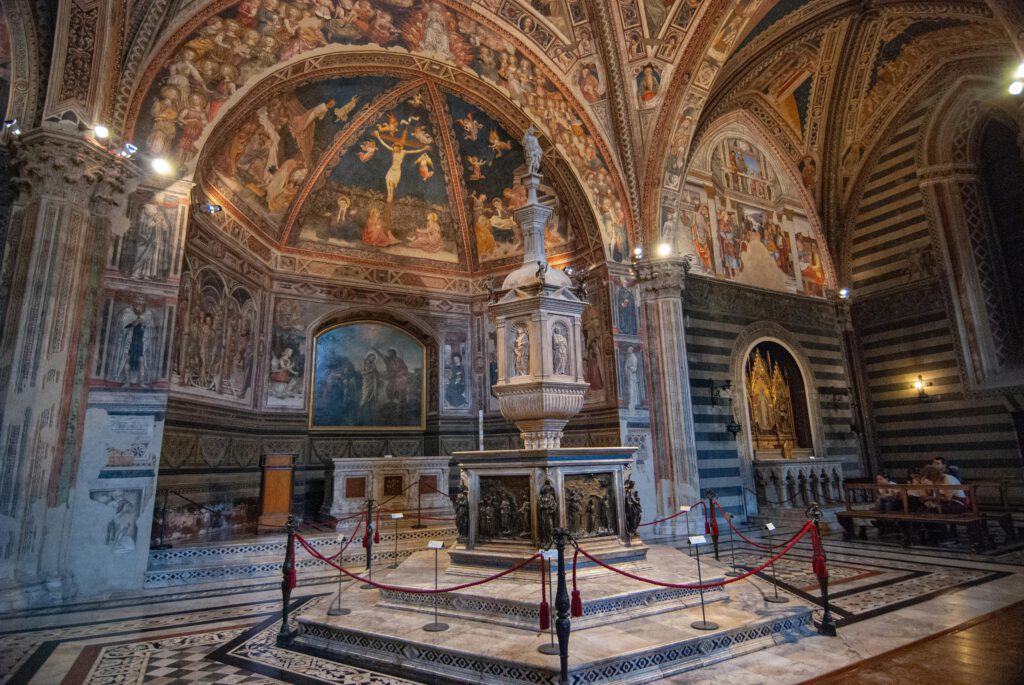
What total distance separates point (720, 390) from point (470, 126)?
9.26 meters

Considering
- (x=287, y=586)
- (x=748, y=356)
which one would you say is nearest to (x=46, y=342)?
(x=287, y=586)

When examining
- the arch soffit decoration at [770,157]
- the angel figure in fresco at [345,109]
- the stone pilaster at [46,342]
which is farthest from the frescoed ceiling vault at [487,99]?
the stone pilaster at [46,342]

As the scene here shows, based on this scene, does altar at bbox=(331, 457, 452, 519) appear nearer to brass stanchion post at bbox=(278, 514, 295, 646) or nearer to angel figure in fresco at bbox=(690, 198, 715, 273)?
brass stanchion post at bbox=(278, 514, 295, 646)

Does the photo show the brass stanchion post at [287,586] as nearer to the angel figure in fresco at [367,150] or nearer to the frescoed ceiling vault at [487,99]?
the frescoed ceiling vault at [487,99]

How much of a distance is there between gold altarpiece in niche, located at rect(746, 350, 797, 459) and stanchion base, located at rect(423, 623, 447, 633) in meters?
11.8

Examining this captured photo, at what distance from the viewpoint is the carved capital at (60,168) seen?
8195mm

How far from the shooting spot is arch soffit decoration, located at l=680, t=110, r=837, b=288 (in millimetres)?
16172

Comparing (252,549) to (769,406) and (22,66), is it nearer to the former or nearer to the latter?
(22,66)

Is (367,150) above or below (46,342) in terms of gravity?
above

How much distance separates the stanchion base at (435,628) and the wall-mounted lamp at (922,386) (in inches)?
617

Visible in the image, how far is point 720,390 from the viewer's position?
1448 centimetres

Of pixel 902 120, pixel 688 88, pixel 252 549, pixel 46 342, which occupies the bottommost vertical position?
pixel 252 549

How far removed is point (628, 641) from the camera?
4.87 meters

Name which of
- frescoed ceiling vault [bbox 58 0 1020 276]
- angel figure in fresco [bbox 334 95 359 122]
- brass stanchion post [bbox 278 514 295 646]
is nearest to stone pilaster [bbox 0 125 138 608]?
frescoed ceiling vault [bbox 58 0 1020 276]
